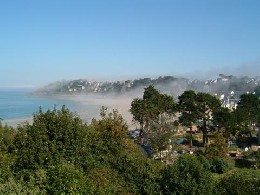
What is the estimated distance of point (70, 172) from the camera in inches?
583

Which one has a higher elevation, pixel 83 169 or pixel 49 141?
pixel 49 141

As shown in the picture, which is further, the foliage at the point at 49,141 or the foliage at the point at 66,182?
the foliage at the point at 49,141

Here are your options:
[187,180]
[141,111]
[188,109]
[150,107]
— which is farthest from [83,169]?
[188,109]

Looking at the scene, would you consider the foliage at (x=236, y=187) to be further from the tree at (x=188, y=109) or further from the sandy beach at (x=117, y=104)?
the sandy beach at (x=117, y=104)

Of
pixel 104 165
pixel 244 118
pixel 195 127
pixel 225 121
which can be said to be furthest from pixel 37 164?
pixel 195 127

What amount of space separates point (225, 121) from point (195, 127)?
19766mm

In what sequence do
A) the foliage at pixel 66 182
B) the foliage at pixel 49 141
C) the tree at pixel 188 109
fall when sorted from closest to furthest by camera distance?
the foliage at pixel 66 182
the foliage at pixel 49 141
the tree at pixel 188 109

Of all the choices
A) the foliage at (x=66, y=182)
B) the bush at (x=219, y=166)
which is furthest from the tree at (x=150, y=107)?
the foliage at (x=66, y=182)

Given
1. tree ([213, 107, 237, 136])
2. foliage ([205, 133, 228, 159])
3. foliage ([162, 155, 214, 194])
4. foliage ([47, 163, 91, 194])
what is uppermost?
foliage ([47, 163, 91, 194])

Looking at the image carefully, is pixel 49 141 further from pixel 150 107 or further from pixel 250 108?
pixel 250 108

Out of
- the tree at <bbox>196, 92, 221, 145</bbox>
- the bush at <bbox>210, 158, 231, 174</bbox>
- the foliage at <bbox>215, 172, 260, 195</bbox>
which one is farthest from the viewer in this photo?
the tree at <bbox>196, 92, 221, 145</bbox>

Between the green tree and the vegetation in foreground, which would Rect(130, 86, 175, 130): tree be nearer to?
the green tree

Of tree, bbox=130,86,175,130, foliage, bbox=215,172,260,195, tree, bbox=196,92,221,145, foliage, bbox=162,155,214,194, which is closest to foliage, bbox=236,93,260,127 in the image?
tree, bbox=196,92,221,145

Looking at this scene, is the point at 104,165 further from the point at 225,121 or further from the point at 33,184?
the point at 225,121
